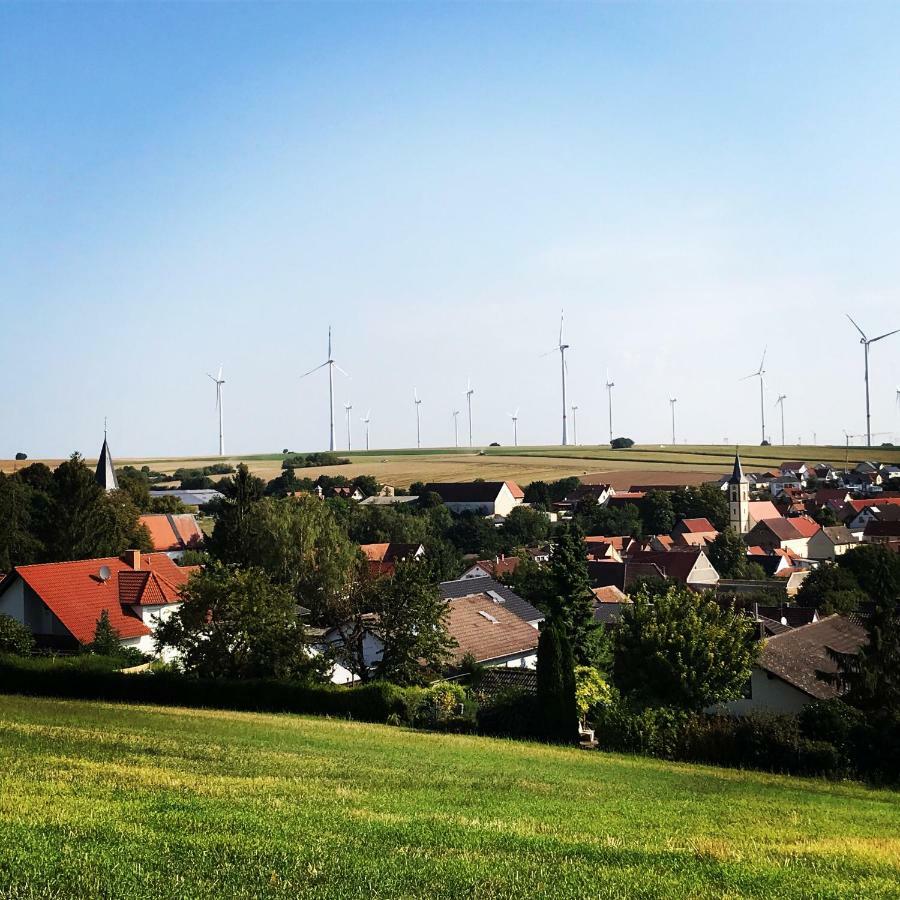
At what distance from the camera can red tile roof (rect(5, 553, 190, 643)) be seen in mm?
45969

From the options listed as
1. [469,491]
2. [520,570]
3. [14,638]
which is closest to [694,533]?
[469,491]

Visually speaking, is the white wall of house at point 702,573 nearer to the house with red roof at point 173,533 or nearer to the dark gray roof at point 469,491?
the house with red roof at point 173,533

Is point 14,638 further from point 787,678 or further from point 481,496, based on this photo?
point 481,496

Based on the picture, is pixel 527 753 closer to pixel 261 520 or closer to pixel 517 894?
pixel 517 894

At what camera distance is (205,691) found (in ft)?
109

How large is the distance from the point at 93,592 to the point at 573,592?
72.7 ft

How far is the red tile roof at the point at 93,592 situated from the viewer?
1810 inches

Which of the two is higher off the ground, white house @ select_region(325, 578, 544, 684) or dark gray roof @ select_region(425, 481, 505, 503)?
dark gray roof @ select_region(425, 481, 505, 503)

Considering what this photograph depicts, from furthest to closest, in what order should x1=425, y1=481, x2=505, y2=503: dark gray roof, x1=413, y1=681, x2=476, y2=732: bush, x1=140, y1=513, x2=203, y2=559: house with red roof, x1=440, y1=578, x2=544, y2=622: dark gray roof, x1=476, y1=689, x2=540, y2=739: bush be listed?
x1=425, y1=481, x2=505, y2=503: dark gray roof
x1=140, y1=513, x2=203, y2=559: house with red roof
x1=440, y1=578, x2=544, y2=622: dark gray roof
x1=413, y1=681, x2=476, y2=732: bush
x1=476, y1=689, x2=540, y2=739: bush

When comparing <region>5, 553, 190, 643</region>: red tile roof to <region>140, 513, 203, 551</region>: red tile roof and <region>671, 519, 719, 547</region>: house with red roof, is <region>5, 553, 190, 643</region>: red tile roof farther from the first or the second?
<region>671, 519, 719, 547</region>: house with red roof

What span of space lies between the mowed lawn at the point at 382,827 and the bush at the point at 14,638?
18929 millimetres

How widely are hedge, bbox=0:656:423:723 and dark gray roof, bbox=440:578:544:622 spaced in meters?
20.7

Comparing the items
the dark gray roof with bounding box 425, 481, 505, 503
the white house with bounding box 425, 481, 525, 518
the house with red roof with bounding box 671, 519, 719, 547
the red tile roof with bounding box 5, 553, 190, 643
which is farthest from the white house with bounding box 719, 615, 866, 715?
the dark gray roof with bounding box 425, 481, 505, 503

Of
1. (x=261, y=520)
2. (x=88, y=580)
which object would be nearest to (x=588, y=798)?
(x=88, y=580)
